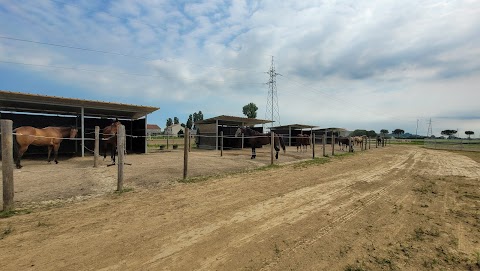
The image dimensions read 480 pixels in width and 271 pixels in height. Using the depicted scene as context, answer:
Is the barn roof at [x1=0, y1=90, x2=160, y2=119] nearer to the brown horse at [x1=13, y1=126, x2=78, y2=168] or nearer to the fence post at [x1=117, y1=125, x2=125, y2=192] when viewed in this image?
the brown horse at [x1=13, y1=126, x2=78, y2=168]

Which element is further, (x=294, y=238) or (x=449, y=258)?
(x=294, y=238)

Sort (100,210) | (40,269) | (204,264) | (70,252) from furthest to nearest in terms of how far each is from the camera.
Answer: (100,210), (70,252), (204,264), (40,269)

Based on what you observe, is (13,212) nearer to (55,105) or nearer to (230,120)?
(55,105)

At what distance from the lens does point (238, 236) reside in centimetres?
331

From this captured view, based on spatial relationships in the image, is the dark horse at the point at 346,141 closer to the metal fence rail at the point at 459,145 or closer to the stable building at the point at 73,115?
the stable building at the point at 73,115

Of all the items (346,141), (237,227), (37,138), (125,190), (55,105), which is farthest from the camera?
(346,141)

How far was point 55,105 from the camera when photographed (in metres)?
13.1

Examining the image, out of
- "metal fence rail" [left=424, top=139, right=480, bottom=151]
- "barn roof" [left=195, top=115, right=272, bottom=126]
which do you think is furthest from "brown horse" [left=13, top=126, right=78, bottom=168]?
"metal fence rail" [left=424, top=139, right=480, bottom=151]

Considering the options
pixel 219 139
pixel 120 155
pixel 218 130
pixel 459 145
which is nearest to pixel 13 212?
pixel 120 155

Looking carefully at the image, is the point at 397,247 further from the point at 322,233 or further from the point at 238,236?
the point at 238,236

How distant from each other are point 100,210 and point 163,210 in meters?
1.09

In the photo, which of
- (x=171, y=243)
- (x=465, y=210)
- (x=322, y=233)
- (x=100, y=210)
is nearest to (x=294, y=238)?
(x=322, y=233)

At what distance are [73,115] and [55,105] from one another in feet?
13.4

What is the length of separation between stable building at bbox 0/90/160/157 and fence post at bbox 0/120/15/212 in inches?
308
